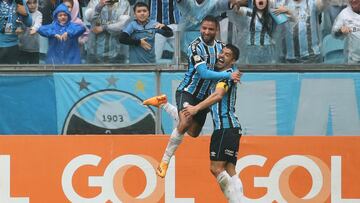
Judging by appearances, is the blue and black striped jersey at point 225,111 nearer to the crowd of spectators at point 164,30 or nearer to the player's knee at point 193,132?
the player's knee at point 193,132

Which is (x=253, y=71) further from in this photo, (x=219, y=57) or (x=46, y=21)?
(x=46, y=21)

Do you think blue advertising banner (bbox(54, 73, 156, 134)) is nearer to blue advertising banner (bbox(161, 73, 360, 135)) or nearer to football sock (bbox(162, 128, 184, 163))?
blue advertising banner (bbox(161, 73, 360, 135))

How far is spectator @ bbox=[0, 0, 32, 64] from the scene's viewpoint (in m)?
12.4

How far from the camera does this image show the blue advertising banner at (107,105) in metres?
12.2

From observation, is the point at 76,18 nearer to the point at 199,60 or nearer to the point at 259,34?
the point at 259,34

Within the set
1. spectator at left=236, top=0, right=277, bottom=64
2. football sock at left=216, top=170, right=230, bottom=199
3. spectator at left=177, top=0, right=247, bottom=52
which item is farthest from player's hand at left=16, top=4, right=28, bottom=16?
football sock at left=216, top=170, right=230, bottom=199

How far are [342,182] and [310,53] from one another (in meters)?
2.25

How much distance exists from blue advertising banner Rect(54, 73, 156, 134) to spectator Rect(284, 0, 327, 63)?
2082 mm

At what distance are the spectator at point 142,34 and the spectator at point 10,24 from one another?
1.54m

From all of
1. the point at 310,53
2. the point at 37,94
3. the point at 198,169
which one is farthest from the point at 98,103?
the point at 310,53

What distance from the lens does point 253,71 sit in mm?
12211

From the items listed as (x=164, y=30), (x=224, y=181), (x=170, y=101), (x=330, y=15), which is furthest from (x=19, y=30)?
(x=330, y=15)

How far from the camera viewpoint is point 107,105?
12.2 m

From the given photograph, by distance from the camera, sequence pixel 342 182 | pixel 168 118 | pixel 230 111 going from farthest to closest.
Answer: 1. pixel 168 118
2. pixel 342 182
3. pixel 230 111
